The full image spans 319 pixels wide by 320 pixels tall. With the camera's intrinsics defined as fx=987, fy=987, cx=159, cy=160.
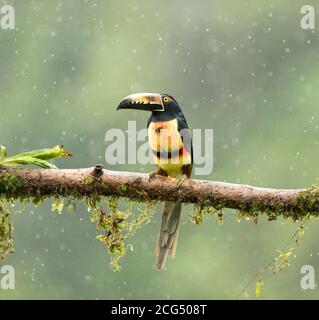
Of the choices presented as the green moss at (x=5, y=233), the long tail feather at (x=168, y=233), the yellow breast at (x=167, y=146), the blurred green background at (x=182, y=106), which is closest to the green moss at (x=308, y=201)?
the long tail feather at (x=168, y=233)

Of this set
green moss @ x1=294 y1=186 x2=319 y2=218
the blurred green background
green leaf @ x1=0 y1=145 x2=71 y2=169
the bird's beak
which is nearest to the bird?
the bird's beak

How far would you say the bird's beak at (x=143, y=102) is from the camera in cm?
532

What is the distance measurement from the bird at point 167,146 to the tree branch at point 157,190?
52 cm

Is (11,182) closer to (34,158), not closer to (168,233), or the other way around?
(34,158)

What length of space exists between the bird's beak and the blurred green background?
1350cm

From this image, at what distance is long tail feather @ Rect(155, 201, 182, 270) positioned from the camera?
5332mm

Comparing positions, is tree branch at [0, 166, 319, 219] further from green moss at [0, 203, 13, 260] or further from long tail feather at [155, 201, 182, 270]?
long tail feather at [155, 201, 182, 270]

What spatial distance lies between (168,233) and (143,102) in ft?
2.39

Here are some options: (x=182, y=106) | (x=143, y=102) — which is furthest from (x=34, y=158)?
(x=182, y=106)

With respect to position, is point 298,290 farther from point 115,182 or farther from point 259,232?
point 115,182

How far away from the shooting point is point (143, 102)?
17.8 feet
